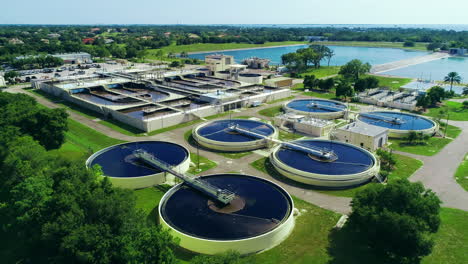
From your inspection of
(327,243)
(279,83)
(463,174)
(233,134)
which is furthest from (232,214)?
(279,83)

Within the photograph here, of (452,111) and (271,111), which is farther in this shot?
(452,111)

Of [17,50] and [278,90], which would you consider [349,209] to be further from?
[17,50]

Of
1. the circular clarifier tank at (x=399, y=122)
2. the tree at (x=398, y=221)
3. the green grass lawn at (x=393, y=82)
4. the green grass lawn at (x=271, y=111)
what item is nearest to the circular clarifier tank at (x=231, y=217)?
the tree at (x=398, y=221)

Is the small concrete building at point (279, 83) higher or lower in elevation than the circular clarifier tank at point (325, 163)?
higher

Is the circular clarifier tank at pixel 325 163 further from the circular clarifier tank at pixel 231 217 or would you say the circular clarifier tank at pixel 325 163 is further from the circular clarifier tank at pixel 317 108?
the circular clarifier tank at pixel 317 108

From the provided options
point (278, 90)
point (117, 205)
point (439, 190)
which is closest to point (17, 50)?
point (278, 90)

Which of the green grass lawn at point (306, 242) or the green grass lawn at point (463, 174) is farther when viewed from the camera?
the green grass lawn at point (463, 174)

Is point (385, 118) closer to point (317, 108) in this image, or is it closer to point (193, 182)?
point (317, 108)
